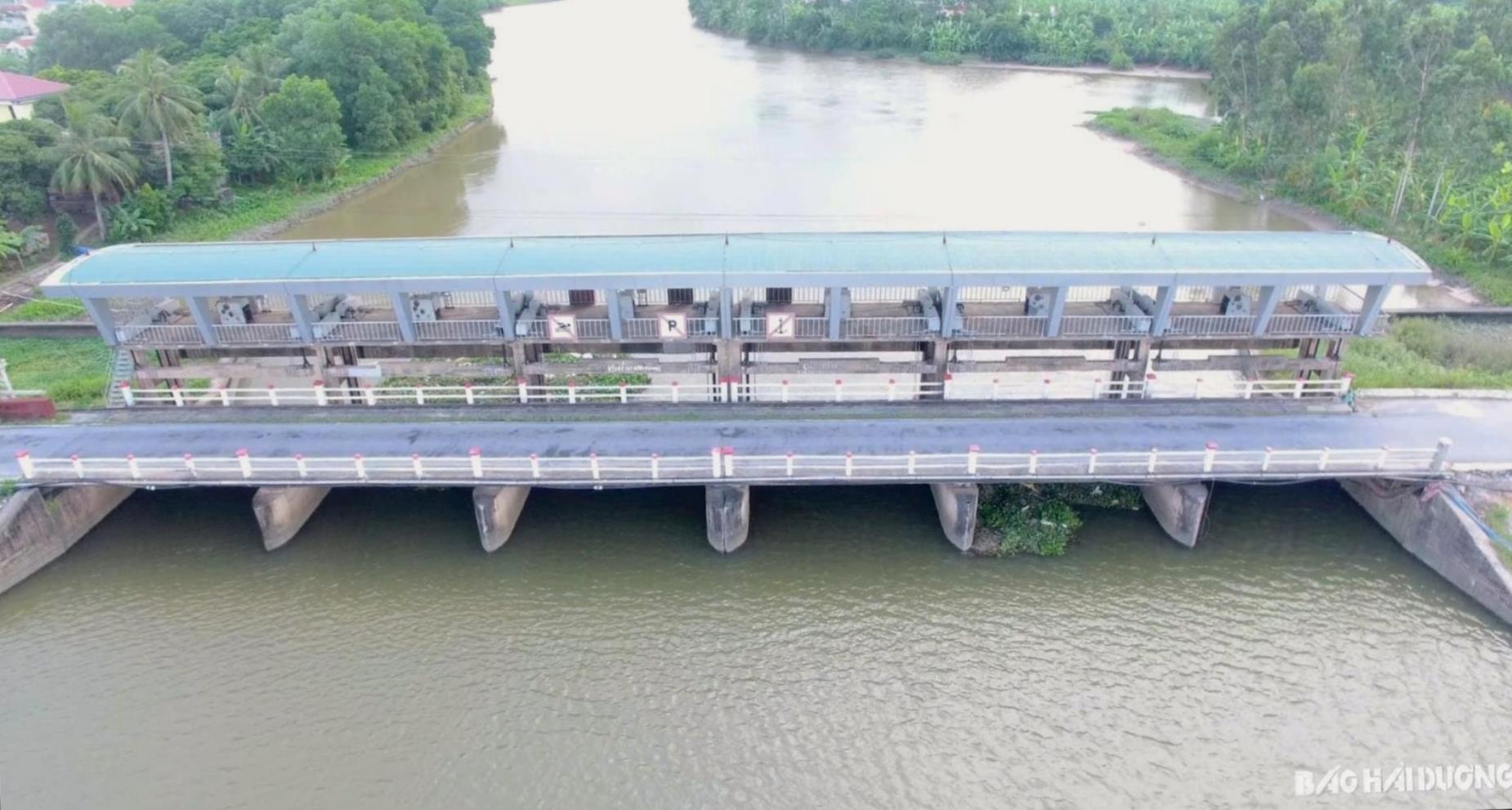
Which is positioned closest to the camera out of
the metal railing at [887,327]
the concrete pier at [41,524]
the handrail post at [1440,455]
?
the handrail post at [1440,455]

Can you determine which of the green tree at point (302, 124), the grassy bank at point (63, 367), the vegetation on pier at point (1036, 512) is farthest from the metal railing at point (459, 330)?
the green tree at point (302, 124)

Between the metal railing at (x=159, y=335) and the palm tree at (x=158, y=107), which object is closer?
the metal railing at (x=159, y=335)

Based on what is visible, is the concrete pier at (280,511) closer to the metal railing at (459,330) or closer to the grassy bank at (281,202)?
the metal railing at (459,330)

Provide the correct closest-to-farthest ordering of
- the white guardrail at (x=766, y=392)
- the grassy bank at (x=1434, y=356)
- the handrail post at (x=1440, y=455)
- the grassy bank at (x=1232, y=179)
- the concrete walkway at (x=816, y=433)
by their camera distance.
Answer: the handrail post at (x=1440, y=455), the concrete walkway at (x=816, y=433), the white guardrail at (x=766, y=392), the grassy bank at (x=1434, y=356), the grassy bank at (x=1232, y=179)

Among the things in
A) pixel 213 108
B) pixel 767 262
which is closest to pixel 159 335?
pixel 767 262

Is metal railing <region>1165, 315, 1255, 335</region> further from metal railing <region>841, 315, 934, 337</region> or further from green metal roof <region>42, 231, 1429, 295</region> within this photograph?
metal railing <region>841, 315, 934, 337</region>

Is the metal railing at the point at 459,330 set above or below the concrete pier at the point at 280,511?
above

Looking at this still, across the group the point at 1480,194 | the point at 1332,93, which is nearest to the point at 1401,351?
the point at 1480,194

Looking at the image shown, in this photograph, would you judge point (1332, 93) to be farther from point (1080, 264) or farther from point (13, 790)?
point (13, 790)
